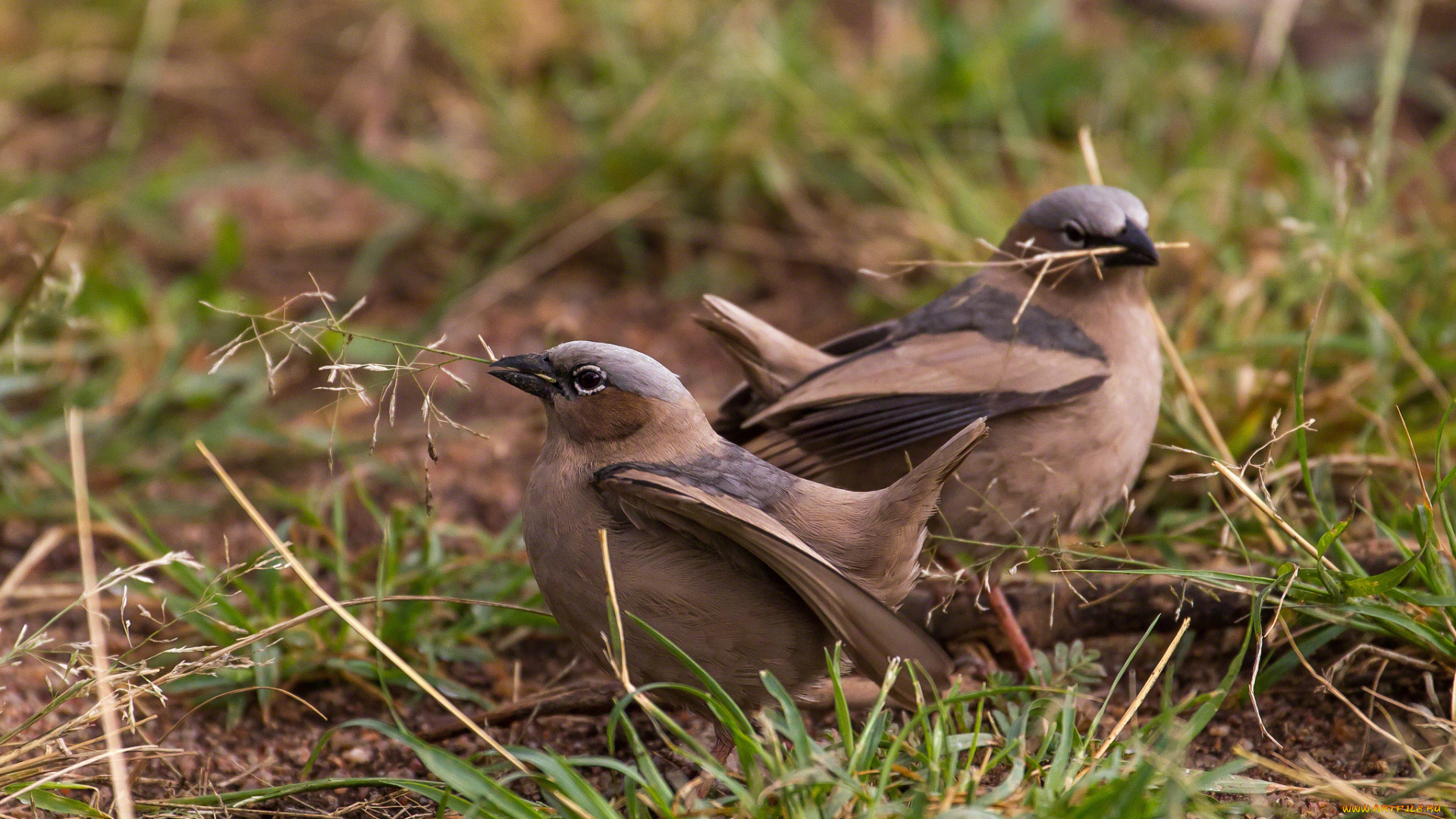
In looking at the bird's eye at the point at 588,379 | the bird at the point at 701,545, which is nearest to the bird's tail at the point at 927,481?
the bird at the point at 701,545

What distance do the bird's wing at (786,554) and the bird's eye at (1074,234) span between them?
155cm

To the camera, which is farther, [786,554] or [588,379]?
[588,379]

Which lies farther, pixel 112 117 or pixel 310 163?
pixel 112 117

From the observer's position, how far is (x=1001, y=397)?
3717 millimetres

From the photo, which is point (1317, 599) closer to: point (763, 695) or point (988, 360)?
point (988, 360)

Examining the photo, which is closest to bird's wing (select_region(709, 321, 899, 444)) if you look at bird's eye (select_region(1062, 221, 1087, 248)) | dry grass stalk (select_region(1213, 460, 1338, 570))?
bird's eye (select_region(1062, 221, 1087, 248))

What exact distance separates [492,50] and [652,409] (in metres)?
4.94

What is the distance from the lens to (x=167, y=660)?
372cm

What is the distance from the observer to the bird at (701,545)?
2951mm

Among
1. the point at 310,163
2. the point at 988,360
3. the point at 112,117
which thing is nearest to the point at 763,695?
the point at 988,360

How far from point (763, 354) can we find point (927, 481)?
0.98 m

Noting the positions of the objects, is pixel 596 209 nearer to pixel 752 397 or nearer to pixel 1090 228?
pixel 752 397

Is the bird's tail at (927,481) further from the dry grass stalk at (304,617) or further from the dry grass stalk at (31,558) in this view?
the dry grass stalk at (31,558)

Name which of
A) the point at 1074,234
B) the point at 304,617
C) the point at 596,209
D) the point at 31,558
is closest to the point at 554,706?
the point at 304,617
